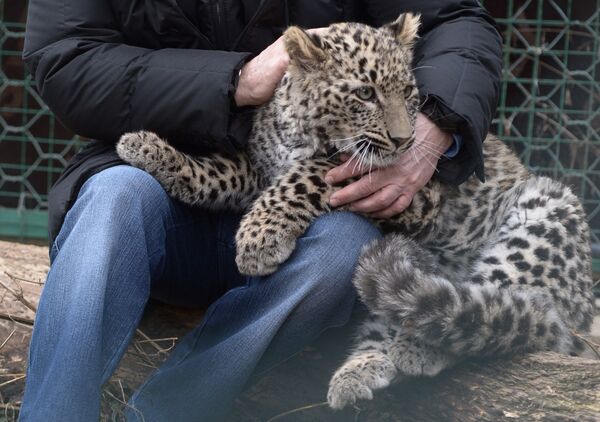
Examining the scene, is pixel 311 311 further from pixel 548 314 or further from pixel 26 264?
pixel 26 264

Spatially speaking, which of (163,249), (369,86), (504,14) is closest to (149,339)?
(163,249)

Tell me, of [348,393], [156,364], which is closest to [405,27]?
[348,393]

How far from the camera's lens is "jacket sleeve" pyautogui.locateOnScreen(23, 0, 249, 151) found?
2.79 meters

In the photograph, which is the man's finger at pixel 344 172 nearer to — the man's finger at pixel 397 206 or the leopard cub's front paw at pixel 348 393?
the man's finger at pixel 397 206

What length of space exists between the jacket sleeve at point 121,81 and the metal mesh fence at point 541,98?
6.45 feet

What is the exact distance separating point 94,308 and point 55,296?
0.11 metres

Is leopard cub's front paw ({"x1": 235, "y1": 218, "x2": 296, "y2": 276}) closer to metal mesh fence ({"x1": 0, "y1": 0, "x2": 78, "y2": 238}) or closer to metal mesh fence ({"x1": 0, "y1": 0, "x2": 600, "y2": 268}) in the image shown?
metal mesh fence ({"x1": 0, "y1": 0, "x2": 600, "y2": 268})

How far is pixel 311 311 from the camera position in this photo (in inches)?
103

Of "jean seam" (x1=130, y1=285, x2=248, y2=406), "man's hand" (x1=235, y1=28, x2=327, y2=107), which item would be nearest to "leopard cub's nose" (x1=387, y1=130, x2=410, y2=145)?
"man's hand" (x1=235, y1=28, x2=327, y2=107)

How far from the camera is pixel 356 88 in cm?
280

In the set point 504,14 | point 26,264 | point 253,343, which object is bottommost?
point 26,264

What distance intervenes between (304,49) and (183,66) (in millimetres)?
321

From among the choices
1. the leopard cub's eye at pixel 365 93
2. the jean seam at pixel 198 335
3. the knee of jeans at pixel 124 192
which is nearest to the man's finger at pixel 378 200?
the leopard cub's eye at pixel 365 93

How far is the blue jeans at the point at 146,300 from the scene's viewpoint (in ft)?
7.91
